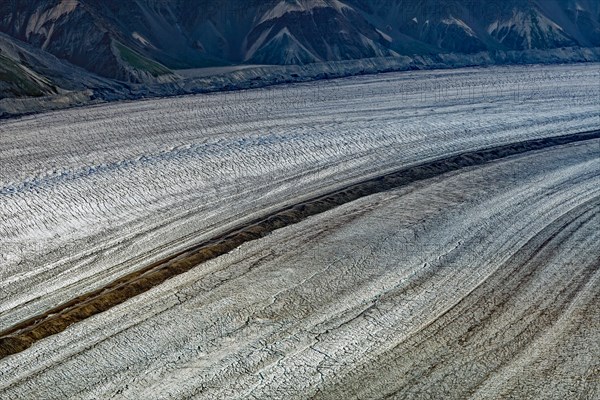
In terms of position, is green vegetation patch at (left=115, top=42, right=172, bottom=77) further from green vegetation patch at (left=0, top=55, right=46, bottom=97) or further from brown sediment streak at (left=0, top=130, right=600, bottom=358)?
brown sediment streak at (left=0, top=130, right=600, bottom=358)

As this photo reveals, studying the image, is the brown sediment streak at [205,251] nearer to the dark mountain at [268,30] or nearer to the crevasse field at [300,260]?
the crevasse field at [300,260]

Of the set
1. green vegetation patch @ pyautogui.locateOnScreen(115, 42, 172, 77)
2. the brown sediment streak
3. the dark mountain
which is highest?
the dark mountain

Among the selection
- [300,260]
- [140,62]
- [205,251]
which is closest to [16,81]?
[140,62]

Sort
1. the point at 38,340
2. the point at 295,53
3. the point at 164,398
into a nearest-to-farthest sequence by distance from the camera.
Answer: the point at 164,398 < the point at 38,340 < the point at 295,53

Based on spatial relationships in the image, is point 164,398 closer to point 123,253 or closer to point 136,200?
point 123,253

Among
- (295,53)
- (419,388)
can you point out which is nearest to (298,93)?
(295,53)

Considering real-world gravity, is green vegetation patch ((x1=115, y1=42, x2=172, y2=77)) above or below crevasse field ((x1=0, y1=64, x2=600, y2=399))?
above

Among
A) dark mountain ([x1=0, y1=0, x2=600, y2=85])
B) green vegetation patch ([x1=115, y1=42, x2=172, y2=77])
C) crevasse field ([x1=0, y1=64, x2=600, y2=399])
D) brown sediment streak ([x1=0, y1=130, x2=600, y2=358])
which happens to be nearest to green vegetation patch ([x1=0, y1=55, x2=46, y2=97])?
dark mountain ([x1=0, y1=0, x2=600, y2=85])
